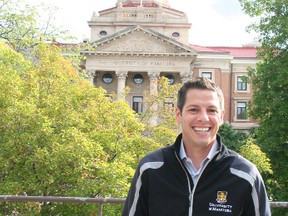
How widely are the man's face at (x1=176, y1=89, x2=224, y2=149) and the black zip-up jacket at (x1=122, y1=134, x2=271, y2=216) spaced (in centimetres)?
12

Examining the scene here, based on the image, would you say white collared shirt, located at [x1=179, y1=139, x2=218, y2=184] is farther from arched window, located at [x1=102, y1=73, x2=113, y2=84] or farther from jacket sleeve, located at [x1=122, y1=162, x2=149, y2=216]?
arched window, located at [x1=102, y1=73, x2=113, y2=84]

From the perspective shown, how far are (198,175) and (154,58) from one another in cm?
5317

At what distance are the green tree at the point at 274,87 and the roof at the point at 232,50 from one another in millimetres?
30298

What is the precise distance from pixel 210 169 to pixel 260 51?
26.6 meters

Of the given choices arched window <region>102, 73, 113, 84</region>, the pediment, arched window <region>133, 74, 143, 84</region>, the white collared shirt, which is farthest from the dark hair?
arched window <region>102, 73, 113, 84</region>

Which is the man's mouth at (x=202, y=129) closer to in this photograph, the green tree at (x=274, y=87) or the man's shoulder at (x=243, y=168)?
the man's shoulder at (x=243, y=168)

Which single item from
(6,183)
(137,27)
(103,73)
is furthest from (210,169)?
(103,73)

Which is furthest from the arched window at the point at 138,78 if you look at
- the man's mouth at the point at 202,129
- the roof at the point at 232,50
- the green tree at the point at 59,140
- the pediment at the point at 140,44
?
the man's mouth at the point at 202,129

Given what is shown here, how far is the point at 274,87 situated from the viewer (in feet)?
84.7

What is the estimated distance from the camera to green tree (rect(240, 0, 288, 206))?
2506cm

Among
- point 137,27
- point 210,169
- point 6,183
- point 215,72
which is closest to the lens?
point 210,169

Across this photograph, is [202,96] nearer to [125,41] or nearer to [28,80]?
[28,80]

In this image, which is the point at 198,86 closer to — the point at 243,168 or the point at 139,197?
the point at 243,168

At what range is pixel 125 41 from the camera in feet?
180
